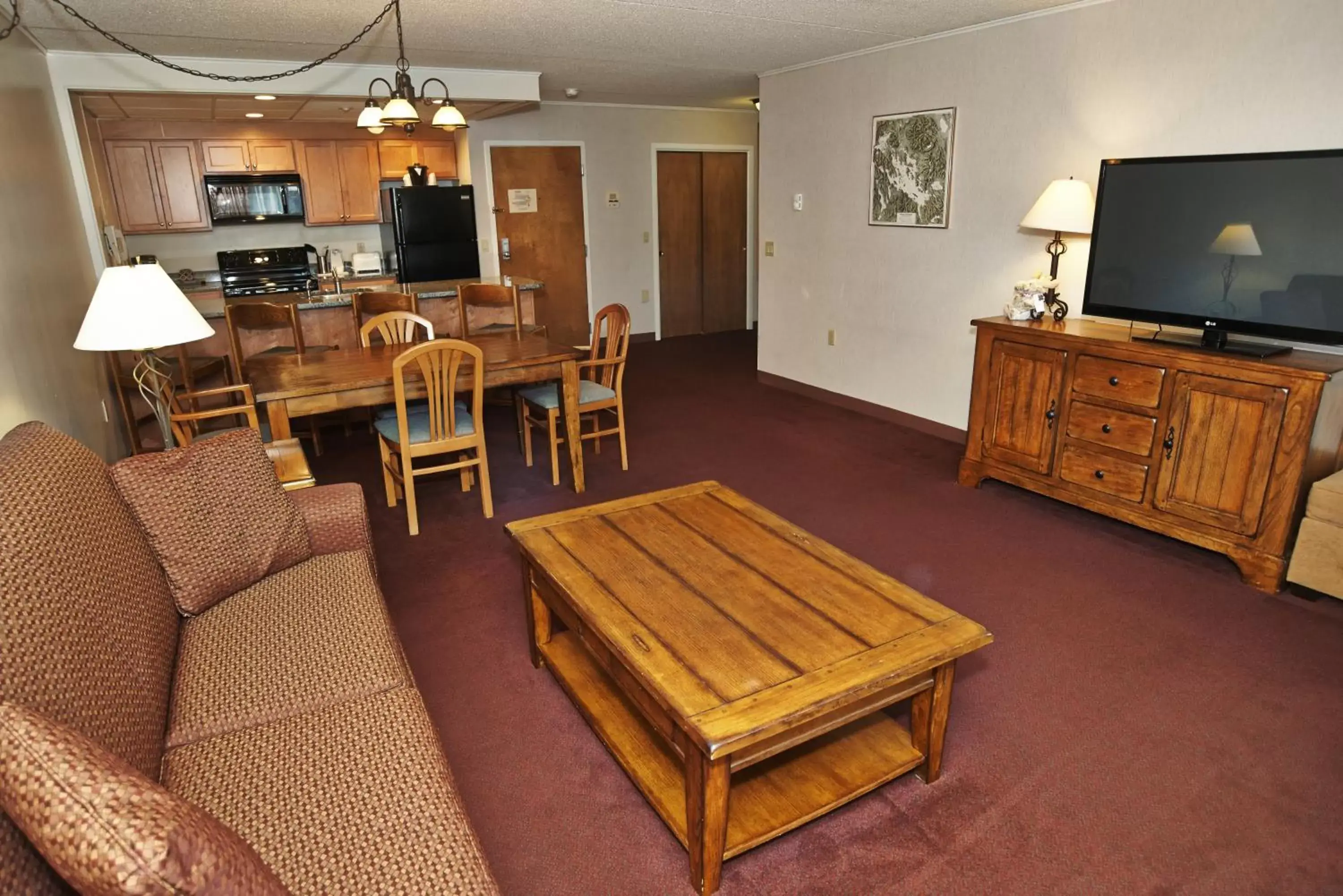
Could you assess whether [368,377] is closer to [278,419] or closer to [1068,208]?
[278,419]

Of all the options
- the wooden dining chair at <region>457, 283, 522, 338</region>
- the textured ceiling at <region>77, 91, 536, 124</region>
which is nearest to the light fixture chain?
the textured ceiling at <region>77, 91, 536, 124</region>

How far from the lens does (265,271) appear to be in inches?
278

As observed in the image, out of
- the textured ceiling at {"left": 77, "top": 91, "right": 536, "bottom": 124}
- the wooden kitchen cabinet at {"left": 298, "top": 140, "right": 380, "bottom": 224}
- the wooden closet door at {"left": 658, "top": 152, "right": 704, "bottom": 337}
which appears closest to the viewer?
the textured ceiling at {"left": 77, "top": 91, "right": 536, "bottom": 124}

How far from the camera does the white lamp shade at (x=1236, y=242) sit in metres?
2.98

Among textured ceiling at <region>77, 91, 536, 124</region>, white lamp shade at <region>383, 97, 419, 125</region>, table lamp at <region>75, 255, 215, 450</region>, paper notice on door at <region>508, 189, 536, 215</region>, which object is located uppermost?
textured ceiling at <region>77, 91, 536, 124</region>

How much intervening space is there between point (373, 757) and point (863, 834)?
1158mm

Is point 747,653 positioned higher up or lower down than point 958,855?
higher up

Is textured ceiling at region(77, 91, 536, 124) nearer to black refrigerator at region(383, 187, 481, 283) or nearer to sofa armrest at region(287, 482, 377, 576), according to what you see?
black refrigerator at region(383, 187, 481, 283)

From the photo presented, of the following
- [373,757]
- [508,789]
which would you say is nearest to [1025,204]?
[508,789]

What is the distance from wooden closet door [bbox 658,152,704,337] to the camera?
7.97 metres

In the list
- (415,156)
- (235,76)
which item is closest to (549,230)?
(415,156)

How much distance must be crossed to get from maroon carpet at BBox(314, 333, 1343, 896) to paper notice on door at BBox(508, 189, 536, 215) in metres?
4.01

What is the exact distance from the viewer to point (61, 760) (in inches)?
37.3

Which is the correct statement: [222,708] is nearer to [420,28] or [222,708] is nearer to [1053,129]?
[420,28]
